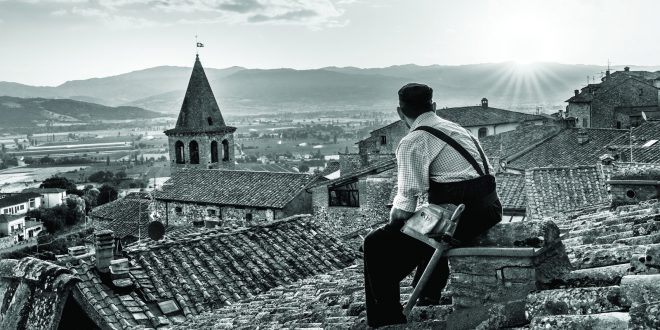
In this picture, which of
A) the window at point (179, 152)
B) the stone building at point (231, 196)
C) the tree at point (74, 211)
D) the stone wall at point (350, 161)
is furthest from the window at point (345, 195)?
the tree at point (74, 211)

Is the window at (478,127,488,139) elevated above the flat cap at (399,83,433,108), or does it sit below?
below

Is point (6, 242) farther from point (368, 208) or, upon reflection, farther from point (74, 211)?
point (368, 208)

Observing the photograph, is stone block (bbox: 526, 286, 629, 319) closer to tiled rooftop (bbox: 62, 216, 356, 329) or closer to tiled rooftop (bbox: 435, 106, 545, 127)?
tiled rooftop (bbox: 62, 216, 356, 329)

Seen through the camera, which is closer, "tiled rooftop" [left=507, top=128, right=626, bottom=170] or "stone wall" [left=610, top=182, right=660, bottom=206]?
"stone wall" [left=610, top=182, right=660, bottom=206]

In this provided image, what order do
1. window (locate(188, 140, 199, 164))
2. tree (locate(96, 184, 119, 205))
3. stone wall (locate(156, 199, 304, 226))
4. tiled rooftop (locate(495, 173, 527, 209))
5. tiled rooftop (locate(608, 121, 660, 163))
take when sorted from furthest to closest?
tree (locate(96, 184, 119, 205))
window (locate(188, 140, 199, 164))
stone wall (locate(156, 199, 304, 226))
tiled rooftop (locate(495, 173, 527, 209))
tiled rooftop (locate(608, 121, 660, 163))

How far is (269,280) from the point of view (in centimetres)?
1023

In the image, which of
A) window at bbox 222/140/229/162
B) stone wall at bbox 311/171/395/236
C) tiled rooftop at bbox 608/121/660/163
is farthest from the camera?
window at bbox 222/140/229/162

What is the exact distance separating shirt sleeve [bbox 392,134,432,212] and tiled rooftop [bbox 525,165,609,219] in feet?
30.0

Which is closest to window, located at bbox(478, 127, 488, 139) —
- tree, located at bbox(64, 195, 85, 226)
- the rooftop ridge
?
tree, located at bbox(64, 195, 85, 226)

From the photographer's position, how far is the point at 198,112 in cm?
4606

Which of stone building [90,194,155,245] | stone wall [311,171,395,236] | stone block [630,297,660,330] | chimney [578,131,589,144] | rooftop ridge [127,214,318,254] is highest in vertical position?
stone block [630,297,660,330]

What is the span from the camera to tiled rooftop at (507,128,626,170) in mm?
27125

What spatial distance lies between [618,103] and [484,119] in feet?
44.2

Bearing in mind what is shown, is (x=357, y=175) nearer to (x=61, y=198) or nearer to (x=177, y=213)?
(x=177, y=213)
